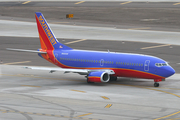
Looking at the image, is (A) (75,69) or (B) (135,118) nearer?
(B) (135,118)

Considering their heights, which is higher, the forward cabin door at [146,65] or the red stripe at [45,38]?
the red stripe at [45,38]

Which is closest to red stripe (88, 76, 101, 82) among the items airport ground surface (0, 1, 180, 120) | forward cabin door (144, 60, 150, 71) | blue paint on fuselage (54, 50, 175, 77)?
airport ground surface (0, 1, 180, 120)

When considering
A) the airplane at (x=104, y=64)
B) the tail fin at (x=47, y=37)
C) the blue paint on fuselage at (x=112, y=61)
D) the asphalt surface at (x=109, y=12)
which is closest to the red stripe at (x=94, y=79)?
the airplane at (x=104, y=64)

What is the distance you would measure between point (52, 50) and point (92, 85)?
10830 millimetres

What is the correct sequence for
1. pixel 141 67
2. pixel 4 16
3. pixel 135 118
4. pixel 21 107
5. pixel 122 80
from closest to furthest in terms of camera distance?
pixel 135 118 < pixel 21 107 < pixel 141 67 < pixel 122 80 < pixel 4 16

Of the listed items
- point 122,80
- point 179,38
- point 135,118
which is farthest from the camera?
point 179,38

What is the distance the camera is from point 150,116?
119 feet

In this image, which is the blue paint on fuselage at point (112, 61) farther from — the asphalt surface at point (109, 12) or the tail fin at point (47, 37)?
the asphalt surface at point (109, 12)

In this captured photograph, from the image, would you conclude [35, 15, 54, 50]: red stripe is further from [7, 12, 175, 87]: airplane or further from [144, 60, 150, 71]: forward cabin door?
[144, 60, 150, 71]: forward cabin door

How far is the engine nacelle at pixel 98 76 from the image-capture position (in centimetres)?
5169

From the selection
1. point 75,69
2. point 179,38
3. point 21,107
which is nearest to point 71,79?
point 75,69

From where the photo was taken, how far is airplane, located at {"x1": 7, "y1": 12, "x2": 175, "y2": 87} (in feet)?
169

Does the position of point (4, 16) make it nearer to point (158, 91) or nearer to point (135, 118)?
point (158, 91)

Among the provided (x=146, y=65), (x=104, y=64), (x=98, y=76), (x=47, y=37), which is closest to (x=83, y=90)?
(x=98, y=76)
